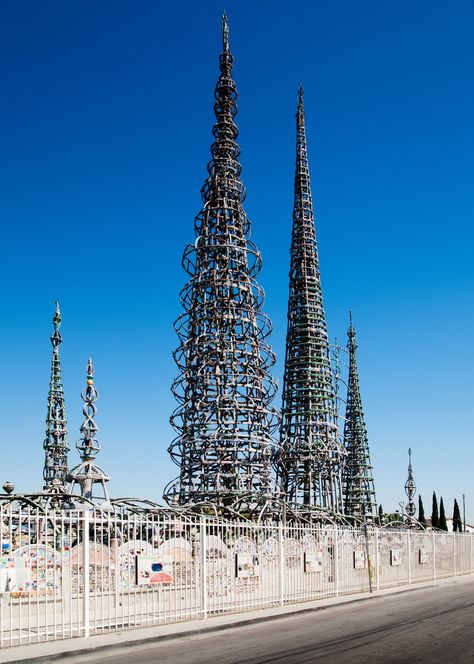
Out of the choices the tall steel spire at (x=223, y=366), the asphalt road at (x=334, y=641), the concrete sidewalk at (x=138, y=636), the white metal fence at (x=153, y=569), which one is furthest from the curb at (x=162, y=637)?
the tall steel spire at (x=223, y=366)

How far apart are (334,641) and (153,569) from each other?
14.8 ft

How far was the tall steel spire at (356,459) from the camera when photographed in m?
96.5

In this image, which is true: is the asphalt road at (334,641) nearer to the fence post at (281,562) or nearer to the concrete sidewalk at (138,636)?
the concrete sidewalk at (138,636)

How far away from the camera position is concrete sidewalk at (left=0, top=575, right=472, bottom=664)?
15.0 metres

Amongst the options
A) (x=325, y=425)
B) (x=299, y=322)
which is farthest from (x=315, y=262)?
(x=325, y=425)

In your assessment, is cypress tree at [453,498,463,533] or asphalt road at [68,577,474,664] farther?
cypress tree at [453,498,463,533]

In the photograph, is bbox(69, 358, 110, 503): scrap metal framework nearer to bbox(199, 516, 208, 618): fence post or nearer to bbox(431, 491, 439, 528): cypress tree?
bbox(199, 516, 208, 618): fence post

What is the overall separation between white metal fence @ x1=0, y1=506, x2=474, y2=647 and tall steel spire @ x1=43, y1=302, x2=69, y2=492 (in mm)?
39200

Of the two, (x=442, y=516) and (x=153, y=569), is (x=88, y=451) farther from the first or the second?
(x=442, y=516)

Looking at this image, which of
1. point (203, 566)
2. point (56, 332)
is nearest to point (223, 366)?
point (56, 332)

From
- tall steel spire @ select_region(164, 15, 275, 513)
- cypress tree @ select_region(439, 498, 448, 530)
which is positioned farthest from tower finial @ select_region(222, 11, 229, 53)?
cypress tree @ select_region(439, 498, 448, 530)

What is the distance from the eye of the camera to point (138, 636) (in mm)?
17359

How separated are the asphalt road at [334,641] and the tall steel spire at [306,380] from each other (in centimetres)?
5440

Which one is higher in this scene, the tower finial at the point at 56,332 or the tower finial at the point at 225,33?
the tower finial at the point at 225,33
